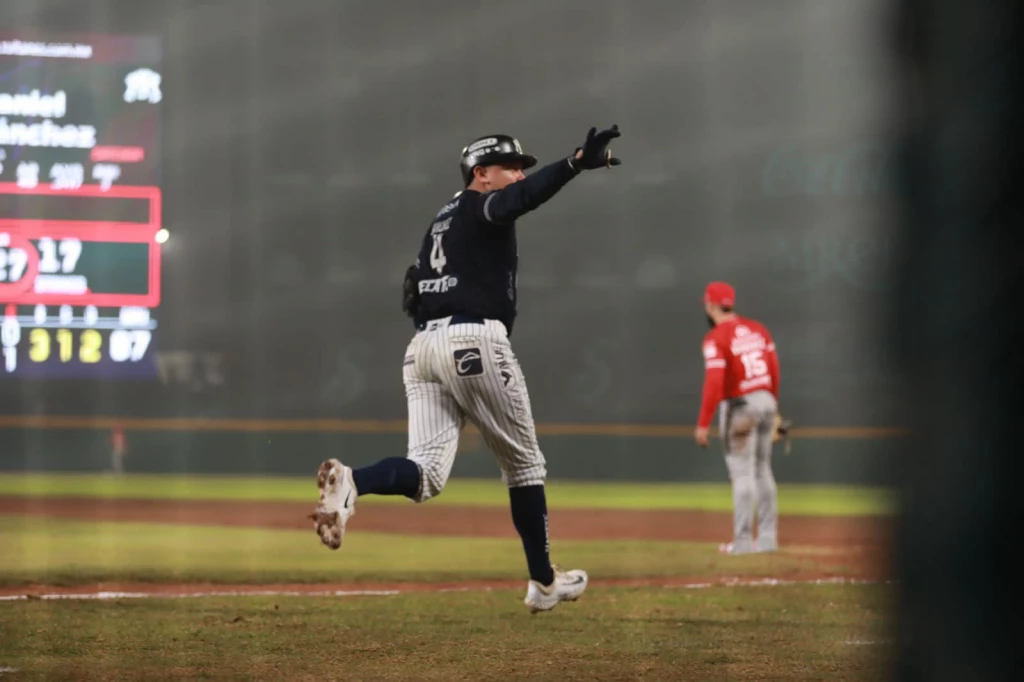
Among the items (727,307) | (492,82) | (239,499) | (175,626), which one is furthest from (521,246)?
(175,626)

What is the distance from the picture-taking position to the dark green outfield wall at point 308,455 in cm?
1592

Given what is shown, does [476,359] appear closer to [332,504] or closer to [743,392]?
[332,504]

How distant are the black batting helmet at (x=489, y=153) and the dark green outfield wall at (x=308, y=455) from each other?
11488mm

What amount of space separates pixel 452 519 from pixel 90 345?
4.64 meters

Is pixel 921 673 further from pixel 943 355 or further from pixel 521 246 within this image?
pixel 521 246

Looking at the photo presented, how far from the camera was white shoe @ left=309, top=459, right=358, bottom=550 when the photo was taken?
12.1 feet

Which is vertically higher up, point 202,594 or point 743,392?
point 743,392

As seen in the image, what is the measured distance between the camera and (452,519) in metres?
11.7

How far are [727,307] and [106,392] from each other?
39.4 feet

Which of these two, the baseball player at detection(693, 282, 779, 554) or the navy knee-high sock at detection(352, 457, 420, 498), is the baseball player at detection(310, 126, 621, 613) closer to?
the navy knee-high sock at detection(352, 457, 420, 498)

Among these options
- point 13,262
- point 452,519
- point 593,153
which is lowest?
point 452,519

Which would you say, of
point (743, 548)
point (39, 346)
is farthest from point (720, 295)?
point (39, 346)

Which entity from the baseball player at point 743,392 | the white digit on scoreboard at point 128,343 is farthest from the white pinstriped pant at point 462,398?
the white digit on scoreboard at point 128,343

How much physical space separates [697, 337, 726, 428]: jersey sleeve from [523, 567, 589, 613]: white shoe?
300cm
